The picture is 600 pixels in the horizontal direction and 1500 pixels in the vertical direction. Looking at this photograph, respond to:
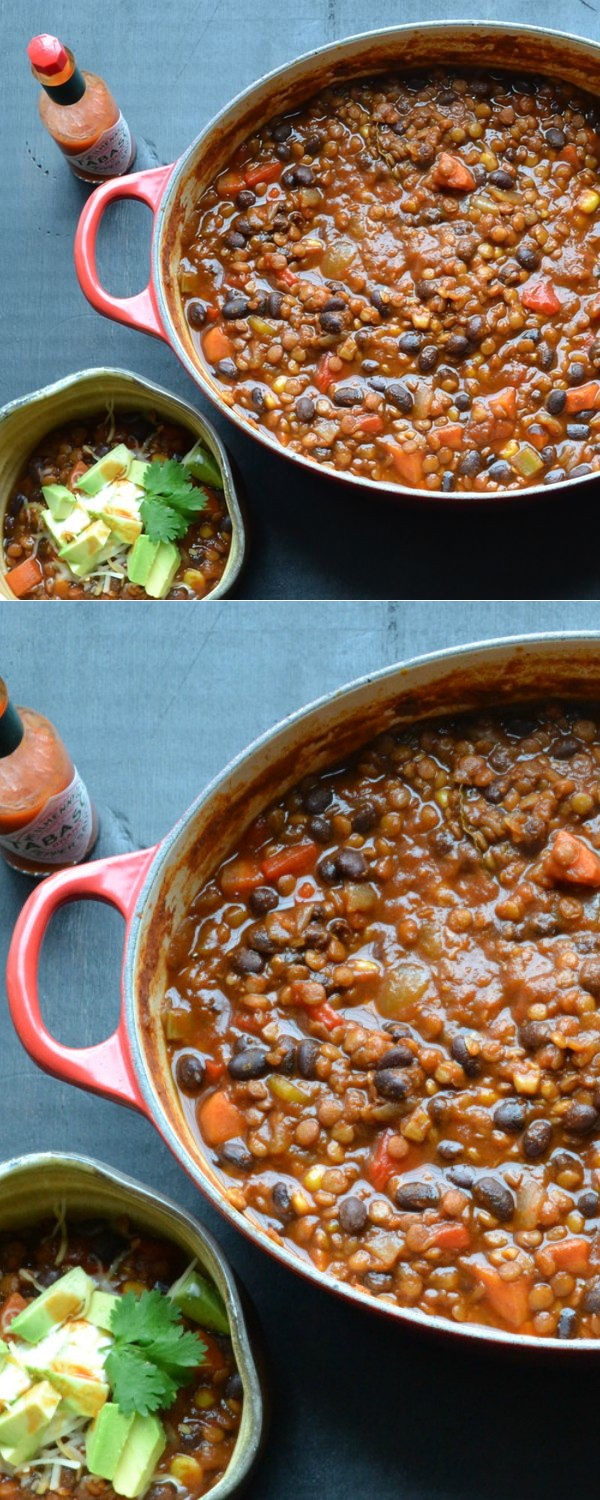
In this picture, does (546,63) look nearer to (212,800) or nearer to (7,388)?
(7,388)

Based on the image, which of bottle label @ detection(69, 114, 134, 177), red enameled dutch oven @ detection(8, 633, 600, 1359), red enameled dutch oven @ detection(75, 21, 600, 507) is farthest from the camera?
bottle label @ detection(69, 114, 134, 177)

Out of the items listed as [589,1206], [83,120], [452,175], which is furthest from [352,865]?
[83,120]

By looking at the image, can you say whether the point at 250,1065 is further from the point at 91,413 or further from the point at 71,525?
the point at 91,413

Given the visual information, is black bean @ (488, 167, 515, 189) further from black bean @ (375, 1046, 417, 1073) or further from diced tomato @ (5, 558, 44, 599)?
black bean @ (375, 1046, 417, 1073)

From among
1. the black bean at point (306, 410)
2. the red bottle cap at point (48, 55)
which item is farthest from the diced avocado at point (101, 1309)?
the red bottle cap at point (48, 55)

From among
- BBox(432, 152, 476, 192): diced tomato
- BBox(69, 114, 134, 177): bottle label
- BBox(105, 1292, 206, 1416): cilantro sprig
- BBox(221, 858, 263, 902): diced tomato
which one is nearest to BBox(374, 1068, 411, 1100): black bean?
BBox(221, 858, 263, 902): diced tomato

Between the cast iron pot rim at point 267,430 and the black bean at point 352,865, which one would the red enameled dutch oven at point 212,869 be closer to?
Result: the black bean at point 352,865
